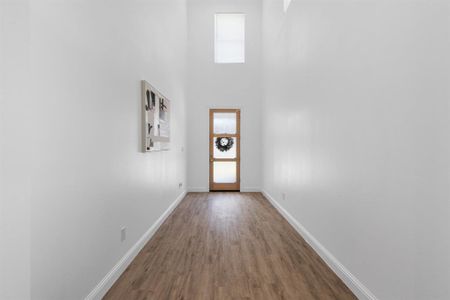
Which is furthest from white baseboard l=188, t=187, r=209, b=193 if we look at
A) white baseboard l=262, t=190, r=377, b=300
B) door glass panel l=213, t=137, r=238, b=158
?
white baseboard l=262, t=190, r=377, b=300

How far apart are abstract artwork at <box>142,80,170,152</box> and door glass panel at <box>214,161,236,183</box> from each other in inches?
123

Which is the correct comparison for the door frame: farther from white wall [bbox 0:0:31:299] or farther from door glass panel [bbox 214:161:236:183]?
white wall [bbox 0:0:31:299]

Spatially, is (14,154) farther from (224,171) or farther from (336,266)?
(224,171)

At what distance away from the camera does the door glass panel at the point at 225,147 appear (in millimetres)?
7359

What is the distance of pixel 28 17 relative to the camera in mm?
1313

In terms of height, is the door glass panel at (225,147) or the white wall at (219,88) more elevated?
the white wall at (219,88)

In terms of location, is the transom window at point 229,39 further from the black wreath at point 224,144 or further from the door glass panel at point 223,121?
the black wreath at point 224,144

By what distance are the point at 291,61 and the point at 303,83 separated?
82 cm

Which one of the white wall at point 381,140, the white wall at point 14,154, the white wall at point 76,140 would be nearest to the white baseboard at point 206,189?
the white wall at point 381,140

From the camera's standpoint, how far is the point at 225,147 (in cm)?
737

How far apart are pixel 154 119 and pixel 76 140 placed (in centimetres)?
182

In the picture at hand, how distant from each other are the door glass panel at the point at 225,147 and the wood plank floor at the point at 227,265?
10.3ft

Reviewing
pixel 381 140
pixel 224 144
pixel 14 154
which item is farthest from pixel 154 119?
pixel 224 144

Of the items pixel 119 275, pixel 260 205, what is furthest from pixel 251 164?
pixel 119 275
